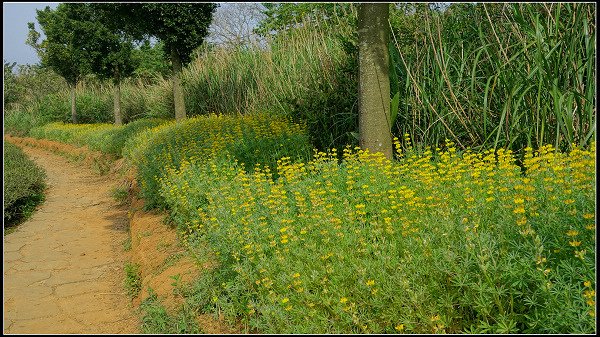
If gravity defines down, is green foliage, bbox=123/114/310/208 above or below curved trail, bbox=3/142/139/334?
above

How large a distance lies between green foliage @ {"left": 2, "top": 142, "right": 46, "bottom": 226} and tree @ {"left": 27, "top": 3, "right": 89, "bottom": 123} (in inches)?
316

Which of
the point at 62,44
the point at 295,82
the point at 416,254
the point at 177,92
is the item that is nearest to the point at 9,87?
the point at 62,44

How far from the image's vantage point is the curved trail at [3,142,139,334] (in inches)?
162

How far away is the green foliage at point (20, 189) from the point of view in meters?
7.64

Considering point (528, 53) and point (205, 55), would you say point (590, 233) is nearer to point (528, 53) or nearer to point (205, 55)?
point (528, 53)

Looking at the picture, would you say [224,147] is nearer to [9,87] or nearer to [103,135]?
[103,135]

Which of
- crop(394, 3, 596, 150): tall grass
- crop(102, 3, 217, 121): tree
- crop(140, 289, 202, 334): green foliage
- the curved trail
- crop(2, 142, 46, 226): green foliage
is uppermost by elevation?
crop(102, 3, 217, 121): tree

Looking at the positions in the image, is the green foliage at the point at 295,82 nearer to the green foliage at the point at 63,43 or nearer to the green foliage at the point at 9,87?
the green foliage at the point at 63,43

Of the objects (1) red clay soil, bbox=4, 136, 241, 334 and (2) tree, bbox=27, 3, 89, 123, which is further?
(2) tree, bbox=27, 3, 89, 123

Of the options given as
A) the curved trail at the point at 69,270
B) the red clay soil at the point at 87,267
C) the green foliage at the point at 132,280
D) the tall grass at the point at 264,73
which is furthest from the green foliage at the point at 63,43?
the green foliage at the point at 132,280

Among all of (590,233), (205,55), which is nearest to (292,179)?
(590,233)

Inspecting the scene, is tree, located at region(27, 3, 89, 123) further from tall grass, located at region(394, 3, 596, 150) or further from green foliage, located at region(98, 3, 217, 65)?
tall grass, located at region(394, 3, 596, 150)

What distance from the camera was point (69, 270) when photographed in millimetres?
5438

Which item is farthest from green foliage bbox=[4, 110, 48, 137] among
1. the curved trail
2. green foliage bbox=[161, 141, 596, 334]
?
green foliage bbox=[161, 141, 596, 334]
